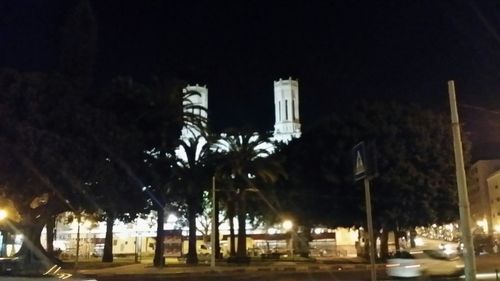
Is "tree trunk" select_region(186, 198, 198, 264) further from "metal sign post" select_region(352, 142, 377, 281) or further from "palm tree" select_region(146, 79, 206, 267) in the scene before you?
"metal sign post" select_region(352, 142, 377, 281)

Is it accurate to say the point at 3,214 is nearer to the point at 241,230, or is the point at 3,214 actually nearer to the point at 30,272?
the point at 241,230

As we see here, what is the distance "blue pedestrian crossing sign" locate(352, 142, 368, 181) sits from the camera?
987cm

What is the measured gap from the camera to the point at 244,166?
166 feet

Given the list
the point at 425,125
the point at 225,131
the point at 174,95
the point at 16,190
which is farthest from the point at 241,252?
the point at 16,190

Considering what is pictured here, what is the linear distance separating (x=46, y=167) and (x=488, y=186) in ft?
365

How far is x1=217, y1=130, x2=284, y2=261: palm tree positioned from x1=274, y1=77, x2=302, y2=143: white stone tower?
87.0 m

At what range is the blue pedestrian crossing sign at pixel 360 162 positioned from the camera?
9867mm

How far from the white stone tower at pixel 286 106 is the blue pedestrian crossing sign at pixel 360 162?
12857 cm

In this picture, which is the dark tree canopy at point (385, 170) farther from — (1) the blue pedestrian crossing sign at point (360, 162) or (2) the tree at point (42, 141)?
(1) the blue pedestrian crossing sign at point (360, 162)

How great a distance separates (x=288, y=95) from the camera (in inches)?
5679

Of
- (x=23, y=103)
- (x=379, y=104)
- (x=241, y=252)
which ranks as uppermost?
(x=379, y=104)

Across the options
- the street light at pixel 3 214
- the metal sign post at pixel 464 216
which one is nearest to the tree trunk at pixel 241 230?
the street light at pixel 3 214

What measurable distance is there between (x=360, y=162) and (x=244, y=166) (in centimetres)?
4053

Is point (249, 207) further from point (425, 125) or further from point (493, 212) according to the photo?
point (493, 212)
